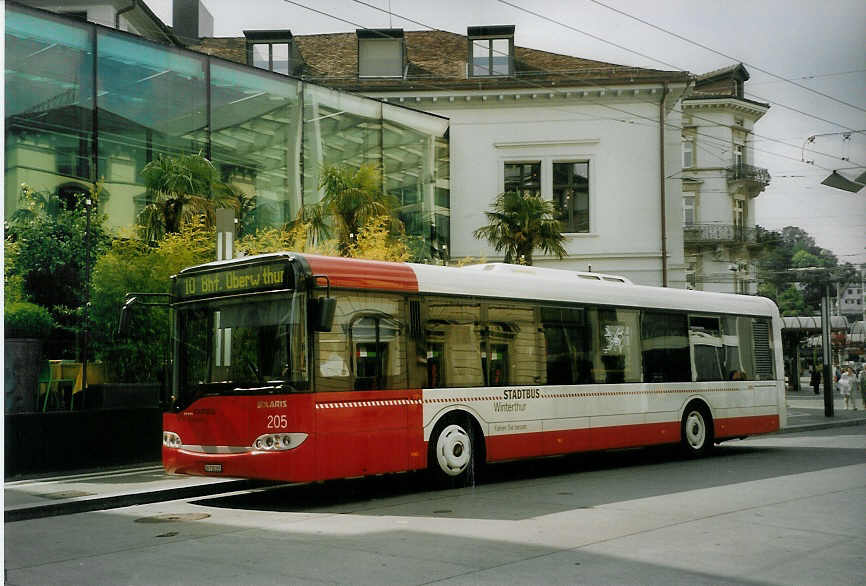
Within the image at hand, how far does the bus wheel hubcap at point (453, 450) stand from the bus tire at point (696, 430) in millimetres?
5510

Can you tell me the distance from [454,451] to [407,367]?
140 cm

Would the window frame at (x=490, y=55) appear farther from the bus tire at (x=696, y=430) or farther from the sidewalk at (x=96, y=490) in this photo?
the sidewalk at (x=96, y=490)

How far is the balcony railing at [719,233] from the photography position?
53.0 metres

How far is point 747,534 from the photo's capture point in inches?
342

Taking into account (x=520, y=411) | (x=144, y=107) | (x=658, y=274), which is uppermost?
(x=144, y=107)

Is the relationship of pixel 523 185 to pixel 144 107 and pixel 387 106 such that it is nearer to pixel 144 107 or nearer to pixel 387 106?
pixel 387 106

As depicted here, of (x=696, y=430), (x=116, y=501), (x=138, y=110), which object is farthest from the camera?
(x=138, y=110)

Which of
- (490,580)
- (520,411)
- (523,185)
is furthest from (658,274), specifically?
(490,580)

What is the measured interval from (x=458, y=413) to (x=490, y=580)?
20.4ft

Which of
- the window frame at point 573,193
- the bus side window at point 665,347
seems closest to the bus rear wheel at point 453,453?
the bus side window at point 665,347

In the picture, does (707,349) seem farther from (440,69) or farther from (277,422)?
(440,69)

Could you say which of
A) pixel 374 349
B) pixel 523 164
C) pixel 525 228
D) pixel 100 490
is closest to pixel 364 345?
pixel 374 349

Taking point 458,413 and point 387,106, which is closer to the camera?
point 458,413

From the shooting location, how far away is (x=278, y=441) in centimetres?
1101
